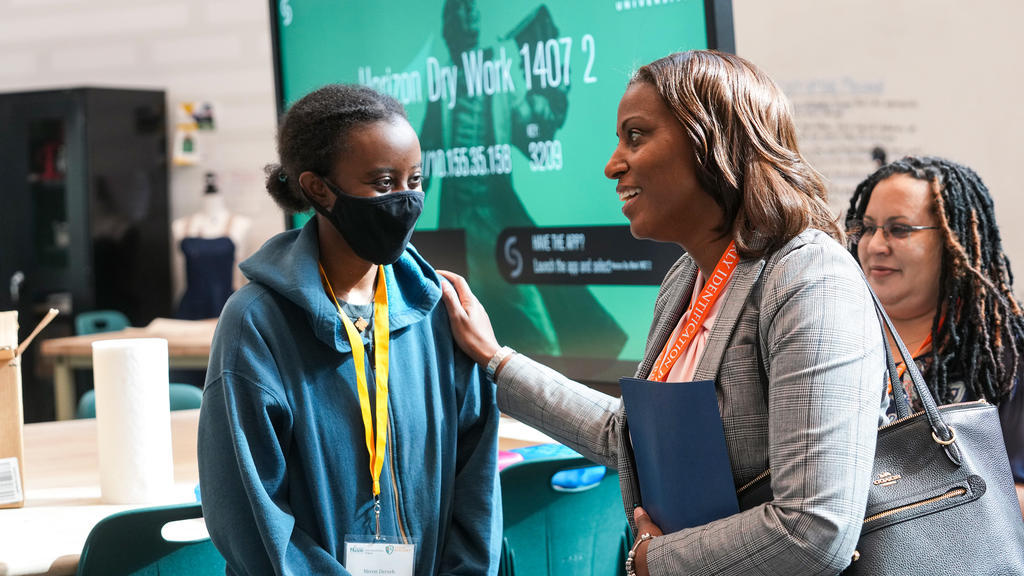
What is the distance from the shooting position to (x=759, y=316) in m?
1.21

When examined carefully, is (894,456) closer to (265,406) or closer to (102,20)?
(265,406)

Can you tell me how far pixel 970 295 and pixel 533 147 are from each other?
1.10 m

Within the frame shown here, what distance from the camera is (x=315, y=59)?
10.1 feet

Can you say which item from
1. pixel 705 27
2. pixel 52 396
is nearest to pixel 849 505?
pixel 705 27

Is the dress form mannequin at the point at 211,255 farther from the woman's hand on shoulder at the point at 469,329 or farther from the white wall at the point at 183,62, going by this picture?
the woman's hand on shoulder at the point at 469,329

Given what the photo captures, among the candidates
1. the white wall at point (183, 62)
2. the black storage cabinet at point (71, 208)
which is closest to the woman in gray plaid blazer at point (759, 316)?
the white wall at point (183, 62)

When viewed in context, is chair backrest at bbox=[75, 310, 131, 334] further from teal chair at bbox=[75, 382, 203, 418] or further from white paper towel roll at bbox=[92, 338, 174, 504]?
white paper towel roll at bbox=[92, 338, 174, 504]

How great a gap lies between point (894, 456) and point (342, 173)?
2.57 ft

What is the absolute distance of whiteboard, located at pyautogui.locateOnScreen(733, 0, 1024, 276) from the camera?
3.02 meters

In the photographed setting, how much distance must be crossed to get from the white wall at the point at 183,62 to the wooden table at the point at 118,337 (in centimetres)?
126

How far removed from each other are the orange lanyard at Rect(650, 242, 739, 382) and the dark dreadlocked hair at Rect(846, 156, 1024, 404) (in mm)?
795

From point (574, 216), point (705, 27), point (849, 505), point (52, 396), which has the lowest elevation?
point (52, 396)

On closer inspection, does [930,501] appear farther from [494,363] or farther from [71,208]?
[71,208]

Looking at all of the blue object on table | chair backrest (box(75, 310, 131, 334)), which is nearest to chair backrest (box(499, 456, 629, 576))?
the blue object on table
